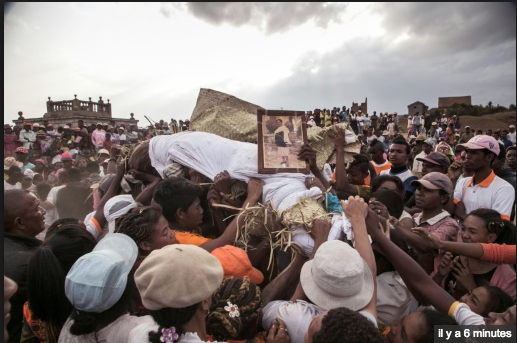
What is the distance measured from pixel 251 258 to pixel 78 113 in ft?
68.2

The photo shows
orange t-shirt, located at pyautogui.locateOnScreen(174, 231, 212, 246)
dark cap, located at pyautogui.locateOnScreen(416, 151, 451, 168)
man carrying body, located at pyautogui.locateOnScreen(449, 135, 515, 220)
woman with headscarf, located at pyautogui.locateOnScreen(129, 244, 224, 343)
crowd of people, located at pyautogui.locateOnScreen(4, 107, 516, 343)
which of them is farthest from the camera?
dark cap, located at pyautogui.locateOnScreen(416, 151, 451, 168)

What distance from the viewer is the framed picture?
11.1 ft

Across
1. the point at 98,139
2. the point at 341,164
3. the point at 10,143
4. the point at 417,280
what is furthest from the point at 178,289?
the point at 98,139

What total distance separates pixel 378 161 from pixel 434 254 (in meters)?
3.62

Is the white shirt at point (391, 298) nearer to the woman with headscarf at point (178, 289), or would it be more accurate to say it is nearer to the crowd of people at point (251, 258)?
the crowd of people at point (251, 258)

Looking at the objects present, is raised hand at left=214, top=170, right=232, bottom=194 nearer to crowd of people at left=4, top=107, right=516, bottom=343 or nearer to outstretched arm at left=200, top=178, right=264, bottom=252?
crowd of people at left=4, top=107, right=516, bottom=343

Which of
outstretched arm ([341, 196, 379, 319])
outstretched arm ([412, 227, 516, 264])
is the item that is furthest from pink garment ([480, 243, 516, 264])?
outstretched arm ([341, 196, 379, 319])

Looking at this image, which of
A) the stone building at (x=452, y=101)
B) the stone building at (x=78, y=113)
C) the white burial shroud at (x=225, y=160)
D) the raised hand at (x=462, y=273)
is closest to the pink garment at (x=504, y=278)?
the raised hand at (x=462, y=273)

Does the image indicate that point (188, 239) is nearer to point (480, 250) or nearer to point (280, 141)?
point (280, 141)

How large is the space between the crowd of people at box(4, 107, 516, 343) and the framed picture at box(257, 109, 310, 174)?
3.9 inches

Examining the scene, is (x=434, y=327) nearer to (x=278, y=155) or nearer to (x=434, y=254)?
(x=434, y=254)

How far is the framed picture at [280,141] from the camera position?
3393 millimetres

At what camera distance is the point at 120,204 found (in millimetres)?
3123

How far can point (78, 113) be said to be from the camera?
20.9m
